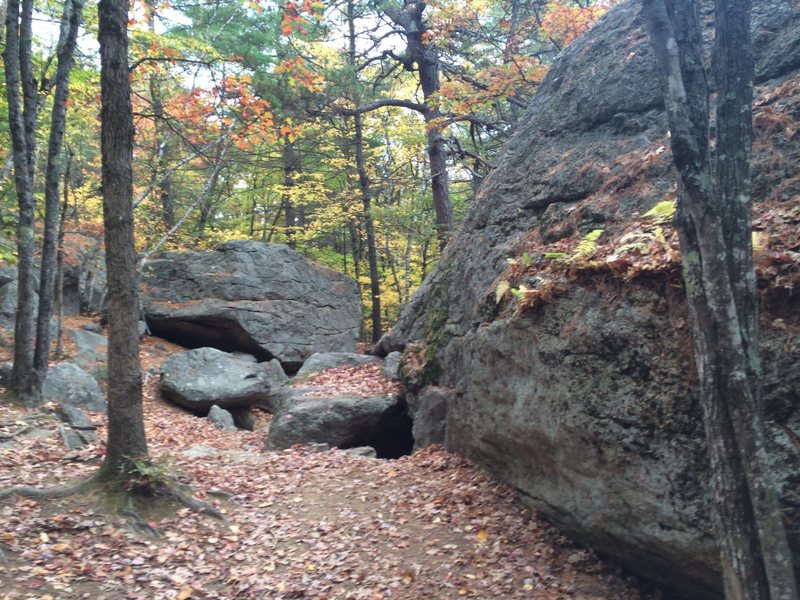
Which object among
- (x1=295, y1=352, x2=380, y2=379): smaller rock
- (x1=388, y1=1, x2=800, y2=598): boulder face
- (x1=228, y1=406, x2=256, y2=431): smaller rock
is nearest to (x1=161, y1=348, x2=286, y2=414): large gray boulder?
(x1=228, y1=406, x2=256, y2=431): smaller rock

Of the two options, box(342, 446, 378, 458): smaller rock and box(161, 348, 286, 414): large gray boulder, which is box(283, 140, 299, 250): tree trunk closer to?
box(161, 348, 286, 414): large gray boulder

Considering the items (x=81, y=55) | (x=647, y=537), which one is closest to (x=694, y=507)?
(x=647, y=537)

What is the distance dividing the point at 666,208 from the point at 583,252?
0.84 metres

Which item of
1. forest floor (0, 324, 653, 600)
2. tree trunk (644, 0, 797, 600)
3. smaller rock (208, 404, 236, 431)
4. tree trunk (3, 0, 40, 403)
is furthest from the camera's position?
smaller rock (208, 404, 236, 431)

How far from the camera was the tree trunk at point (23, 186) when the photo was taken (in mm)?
8828

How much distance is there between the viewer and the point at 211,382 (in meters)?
12.8

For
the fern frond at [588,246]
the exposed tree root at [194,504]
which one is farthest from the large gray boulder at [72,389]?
the fern frond at [588,246]

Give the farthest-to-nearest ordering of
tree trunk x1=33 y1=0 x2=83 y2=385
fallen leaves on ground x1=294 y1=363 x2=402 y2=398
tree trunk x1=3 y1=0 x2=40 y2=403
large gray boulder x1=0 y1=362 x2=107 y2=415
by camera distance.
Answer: large gray boulder x1=0 y1=362 x2=107 y2=415 < fallen leaves on ground x1=294 y1=363 x2=402 y2=398 < tree trunk x1=33 y1=0 x2=83 y2=385 < tree trunk x1=3 y1=0 x2=40 y2=403

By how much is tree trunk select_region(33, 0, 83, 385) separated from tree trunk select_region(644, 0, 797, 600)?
8.92 metres

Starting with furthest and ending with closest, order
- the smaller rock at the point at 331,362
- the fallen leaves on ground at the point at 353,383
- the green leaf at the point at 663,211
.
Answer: the smaller rock at the point at 331,362
the fallen leaves on ground at the point at 353,383
the green leaf at the point at 663,211

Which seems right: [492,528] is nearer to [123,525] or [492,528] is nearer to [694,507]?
[694,507]

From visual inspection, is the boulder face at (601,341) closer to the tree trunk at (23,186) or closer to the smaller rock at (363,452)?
the smaller rock at (363,452)

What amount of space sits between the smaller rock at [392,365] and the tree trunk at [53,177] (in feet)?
19.0

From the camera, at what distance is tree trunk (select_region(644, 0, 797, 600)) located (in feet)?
10.4
